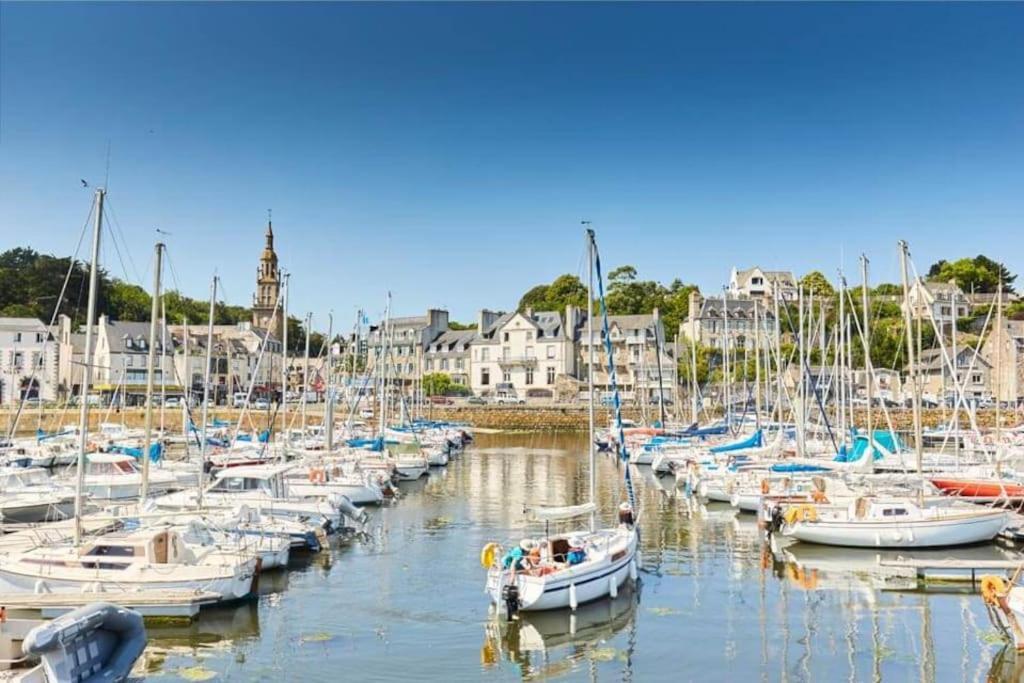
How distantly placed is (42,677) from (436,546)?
18.2m

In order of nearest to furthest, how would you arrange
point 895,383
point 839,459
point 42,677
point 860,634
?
point 42,677 → point 860,634 → point 839,459 → point 895,383

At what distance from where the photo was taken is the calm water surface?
1964 cm

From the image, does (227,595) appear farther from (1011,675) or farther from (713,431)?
(713,431)

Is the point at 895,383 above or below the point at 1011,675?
above

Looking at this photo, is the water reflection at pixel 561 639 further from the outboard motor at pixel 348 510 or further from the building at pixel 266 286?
the building at pixel 266 286

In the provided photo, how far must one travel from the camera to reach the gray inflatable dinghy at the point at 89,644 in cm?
1573

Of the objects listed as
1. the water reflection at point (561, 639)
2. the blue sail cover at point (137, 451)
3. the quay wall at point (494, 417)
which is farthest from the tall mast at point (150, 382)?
the quay wall at point (494, 417)

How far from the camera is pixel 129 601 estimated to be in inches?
861

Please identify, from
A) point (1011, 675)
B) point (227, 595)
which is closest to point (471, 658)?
point (227, 595)

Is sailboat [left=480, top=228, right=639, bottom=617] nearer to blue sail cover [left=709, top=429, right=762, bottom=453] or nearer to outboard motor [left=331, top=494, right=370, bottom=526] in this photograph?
outboard motor [left=331, top=494, right=370, bottom=526]

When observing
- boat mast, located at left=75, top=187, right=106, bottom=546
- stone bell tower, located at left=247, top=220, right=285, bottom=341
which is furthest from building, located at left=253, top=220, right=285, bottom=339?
boat mast, located at left=75, top=187, right=106, bottom=546

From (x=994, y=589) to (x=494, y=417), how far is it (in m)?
89.7

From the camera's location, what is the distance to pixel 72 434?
221ft

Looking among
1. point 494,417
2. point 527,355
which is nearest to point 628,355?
point 527,355
